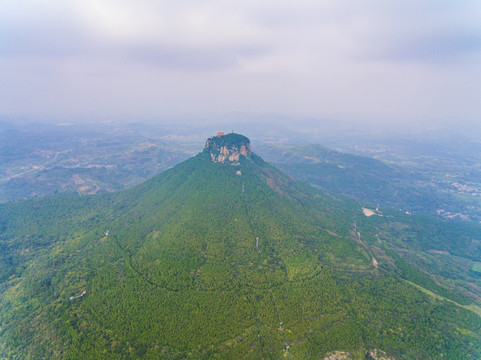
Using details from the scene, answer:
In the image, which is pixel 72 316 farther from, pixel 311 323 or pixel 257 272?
pixel 311 323

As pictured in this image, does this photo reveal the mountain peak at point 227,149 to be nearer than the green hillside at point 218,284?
No

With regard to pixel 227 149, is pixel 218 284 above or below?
below

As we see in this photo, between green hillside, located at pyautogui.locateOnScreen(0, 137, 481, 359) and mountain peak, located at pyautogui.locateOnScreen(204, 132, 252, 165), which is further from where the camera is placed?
mountain peak, located at pyautogui.locateOnScreen(204, 132, 252, 165)

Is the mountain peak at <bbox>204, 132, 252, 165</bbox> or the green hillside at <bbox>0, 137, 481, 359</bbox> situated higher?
the mountain peak at <bbox>204, 132, 252, 165</bbox>

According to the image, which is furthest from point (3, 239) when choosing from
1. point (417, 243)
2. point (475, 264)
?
point (475, 264)

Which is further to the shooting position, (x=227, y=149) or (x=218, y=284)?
(x=227, y=149)
